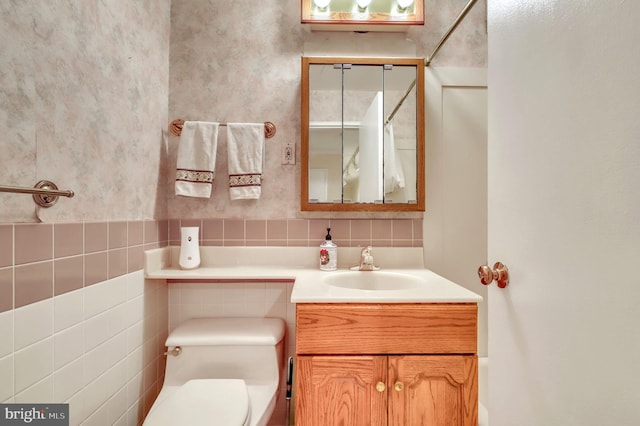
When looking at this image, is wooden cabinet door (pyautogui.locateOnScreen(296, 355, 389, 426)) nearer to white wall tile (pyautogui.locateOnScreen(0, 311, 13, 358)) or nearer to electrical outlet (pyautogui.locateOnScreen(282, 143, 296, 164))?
white wall tile (pyautogui.locateOnScreen(0, 311, 13, 358))

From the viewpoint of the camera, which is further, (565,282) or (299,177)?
(299,177)

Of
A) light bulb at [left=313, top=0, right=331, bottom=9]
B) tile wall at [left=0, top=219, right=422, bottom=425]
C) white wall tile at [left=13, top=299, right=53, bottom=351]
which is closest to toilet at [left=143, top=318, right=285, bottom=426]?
tile wall at [left=0, top=219, right=422, bottom=425]

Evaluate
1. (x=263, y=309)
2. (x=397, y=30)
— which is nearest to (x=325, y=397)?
(x=263, y=309)

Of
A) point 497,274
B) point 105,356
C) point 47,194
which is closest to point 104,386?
point 105,356

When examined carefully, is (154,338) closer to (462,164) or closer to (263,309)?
(263,309)

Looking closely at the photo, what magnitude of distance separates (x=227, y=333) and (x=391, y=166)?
107 cm

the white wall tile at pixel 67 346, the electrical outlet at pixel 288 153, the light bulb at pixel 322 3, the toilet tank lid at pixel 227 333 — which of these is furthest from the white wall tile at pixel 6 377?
the light bulb at pixel 322 3

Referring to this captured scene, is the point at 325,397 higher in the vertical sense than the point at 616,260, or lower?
lower

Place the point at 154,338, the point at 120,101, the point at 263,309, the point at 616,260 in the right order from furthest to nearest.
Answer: the point at 263,309 → the point at 154,338 → the point at 120,101 → the point at 616,260

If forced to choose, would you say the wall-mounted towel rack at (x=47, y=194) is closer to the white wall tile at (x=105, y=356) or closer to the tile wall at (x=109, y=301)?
the tile wall at (x=109, y=301)

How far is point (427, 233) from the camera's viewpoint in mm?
1431

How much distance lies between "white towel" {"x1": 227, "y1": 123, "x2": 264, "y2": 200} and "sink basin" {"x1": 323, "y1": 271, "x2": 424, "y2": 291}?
55 centimetres

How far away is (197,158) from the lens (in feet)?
4.45

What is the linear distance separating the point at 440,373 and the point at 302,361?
463 mm
